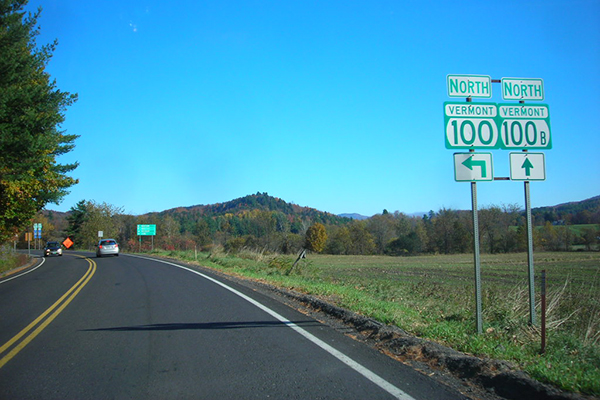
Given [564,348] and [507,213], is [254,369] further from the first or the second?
[507,213]

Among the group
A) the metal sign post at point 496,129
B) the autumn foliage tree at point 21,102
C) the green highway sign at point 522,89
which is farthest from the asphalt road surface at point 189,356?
the autumn foliage tree at point 21,102

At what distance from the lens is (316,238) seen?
89688 millimetres

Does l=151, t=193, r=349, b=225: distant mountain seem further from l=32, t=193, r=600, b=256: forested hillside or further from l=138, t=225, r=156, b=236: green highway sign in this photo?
l=138, t=225, r=156, b=236: green highway sign

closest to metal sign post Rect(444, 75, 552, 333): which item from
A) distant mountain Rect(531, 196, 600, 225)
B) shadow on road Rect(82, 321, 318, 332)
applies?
shadow on road Rect(82, 321, 318, 332)

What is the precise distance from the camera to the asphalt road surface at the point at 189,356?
455 cm

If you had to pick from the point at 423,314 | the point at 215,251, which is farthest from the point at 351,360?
the point at 215,251

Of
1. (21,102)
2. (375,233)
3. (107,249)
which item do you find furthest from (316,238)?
(21,102)

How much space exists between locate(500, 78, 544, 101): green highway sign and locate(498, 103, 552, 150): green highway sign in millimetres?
165

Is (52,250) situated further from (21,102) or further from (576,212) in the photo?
(576,212)

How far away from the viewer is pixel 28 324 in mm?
8242

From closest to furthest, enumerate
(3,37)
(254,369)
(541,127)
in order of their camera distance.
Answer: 1. (254,369)
2. (541,127)
3. (3,37)

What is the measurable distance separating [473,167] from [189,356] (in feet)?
17.3

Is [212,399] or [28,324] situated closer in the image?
[212,399]

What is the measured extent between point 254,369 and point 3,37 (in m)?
16.5
